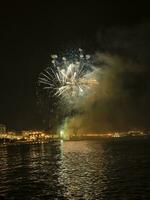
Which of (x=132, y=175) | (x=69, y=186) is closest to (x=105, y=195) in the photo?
(x=69, y=186)

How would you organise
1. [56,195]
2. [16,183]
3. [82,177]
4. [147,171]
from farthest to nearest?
[147,171] < [82,177] < [16,183] < [56,195]

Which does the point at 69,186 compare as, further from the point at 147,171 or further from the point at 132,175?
the point at 147,171

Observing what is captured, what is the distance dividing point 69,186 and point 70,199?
1179 centimetres

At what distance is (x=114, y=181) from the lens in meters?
66.8

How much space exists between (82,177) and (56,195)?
18689 mm

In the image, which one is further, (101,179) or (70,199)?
(101,179)

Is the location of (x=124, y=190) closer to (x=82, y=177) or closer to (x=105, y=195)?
(x=105, y=195)

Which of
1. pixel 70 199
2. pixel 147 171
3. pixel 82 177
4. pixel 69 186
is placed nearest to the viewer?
pixel 70 199

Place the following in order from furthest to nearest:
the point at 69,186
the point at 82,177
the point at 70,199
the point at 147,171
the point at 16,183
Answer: the point at 147,171
the point at 82,177
the point at 16,183
the point at 69,186
the point at 70,199

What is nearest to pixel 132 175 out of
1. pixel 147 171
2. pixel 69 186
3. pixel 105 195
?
pixel 147 171

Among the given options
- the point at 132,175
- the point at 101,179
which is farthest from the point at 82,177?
the point at 132,175

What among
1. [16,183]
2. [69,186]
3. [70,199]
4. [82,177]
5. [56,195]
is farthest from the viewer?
[82,177]

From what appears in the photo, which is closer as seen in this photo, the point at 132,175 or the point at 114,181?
the point at 114,181

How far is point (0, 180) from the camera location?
7444cm
